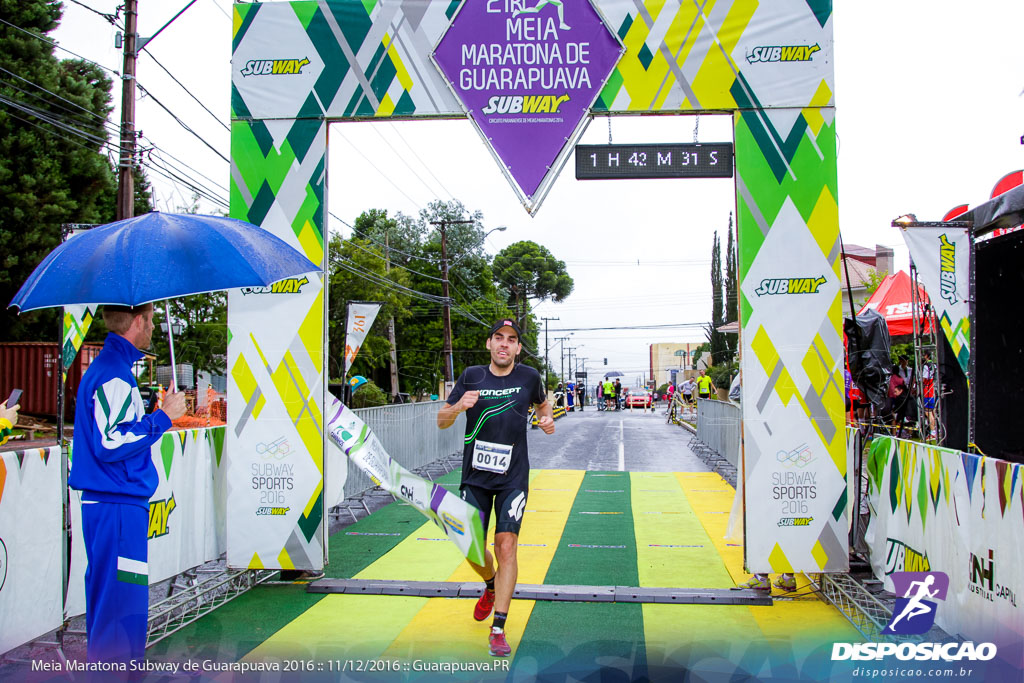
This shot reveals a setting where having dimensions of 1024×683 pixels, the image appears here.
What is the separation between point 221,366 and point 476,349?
19.5 meters

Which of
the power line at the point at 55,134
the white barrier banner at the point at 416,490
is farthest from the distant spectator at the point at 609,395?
the white barrier banner at the point at 416,490

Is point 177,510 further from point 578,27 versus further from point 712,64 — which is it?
point 712,64

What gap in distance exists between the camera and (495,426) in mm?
5039

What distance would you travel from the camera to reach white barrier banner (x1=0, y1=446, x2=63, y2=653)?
462 cm

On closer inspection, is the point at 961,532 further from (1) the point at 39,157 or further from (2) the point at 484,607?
(1) the point at 39,157

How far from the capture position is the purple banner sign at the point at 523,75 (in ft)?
21.2

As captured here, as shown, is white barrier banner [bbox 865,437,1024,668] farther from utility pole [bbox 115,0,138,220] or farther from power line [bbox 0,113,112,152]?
power line [bbox 0,113,112,152]

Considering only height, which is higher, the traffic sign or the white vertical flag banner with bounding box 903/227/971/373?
the traffic sign

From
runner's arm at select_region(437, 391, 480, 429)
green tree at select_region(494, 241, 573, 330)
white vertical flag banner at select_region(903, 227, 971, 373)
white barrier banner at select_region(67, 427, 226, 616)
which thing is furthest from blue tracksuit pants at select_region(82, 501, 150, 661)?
green tree at select_region(494, 241, 573, 330)

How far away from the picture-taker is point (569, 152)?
6.47 metres

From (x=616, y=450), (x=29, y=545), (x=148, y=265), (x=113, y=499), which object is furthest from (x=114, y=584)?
(x=616, y=450)

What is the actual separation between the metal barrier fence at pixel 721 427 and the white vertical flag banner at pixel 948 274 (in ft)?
17.3

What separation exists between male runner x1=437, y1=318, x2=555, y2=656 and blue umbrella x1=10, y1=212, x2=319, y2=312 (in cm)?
155

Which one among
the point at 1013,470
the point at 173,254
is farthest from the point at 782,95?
the point at 173,254
